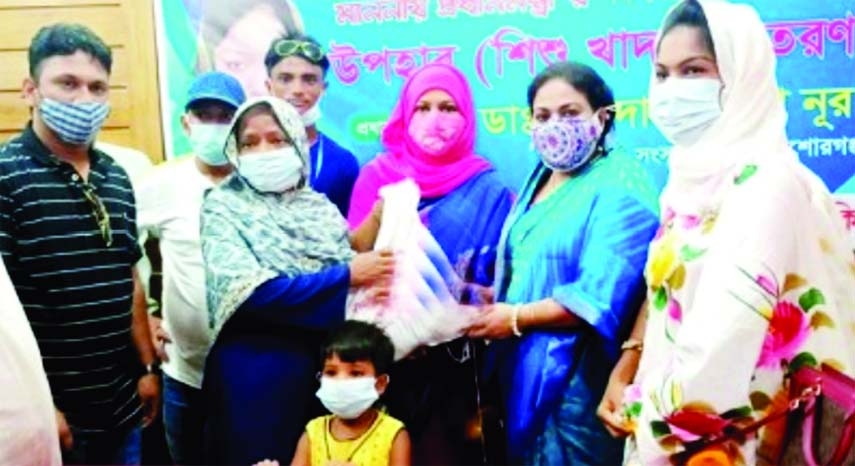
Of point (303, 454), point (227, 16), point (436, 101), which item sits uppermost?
point (227, 16)

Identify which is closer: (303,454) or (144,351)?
(303,454)

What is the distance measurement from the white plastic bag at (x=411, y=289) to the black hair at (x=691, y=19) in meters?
0.72

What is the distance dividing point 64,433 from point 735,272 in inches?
66.6

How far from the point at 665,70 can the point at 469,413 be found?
0.95 meters

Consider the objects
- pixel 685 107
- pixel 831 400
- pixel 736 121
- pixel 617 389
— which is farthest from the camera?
pixel 617 389

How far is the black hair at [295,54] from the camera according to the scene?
2.85m

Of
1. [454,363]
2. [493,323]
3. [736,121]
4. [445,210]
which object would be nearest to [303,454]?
[454,363]

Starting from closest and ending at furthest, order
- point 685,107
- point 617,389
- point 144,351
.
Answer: point 685,107, point 617,389, point 144,351

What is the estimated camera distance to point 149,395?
2.96m

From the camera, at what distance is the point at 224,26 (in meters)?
2.86

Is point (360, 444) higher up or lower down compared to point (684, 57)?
lower down

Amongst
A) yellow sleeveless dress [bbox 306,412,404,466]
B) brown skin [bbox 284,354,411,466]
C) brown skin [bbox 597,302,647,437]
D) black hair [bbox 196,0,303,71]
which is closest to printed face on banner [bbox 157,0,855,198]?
black hair [bbox 196,0,303,71]

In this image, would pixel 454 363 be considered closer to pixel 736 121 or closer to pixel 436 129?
pixel 436 129

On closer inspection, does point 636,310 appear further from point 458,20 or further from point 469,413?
point 458,20
